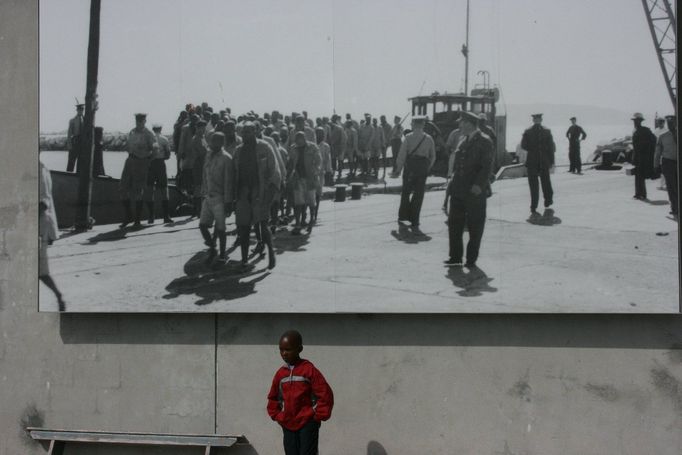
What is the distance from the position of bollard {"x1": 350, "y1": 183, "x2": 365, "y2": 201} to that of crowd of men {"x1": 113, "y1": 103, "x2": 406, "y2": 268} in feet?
0.34

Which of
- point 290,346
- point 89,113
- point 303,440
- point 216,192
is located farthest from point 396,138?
point 303,440

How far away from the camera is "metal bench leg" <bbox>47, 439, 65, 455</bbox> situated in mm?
8188

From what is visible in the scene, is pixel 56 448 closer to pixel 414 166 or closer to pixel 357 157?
pixel 357 157

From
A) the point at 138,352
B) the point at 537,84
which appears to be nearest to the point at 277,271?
the point at 138,352

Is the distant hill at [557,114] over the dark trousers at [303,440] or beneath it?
over

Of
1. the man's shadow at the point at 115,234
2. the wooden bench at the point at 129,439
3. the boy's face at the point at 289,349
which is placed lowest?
the wooden bench at the point at 129,439

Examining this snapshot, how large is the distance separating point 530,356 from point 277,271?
2175mm

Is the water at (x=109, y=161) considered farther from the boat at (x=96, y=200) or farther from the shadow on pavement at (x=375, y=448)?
the shadow on pavement at (x=375, y=448)

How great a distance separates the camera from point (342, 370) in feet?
25.4

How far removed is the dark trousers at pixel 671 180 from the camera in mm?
7129

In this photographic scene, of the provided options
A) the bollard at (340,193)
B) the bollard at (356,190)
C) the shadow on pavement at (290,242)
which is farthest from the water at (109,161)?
the bollard at (356,190)

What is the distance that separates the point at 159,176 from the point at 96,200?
61 cm

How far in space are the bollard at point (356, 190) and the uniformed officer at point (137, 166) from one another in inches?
70.8

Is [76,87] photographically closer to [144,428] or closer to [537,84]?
[144,428]
